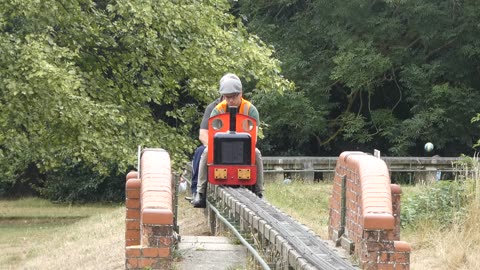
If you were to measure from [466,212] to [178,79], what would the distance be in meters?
10.8

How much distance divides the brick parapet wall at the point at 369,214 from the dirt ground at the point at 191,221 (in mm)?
3837

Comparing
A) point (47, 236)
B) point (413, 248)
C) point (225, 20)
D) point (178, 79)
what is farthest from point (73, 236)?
point (413, 248)

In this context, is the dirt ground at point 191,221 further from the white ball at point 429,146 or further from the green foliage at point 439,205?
the white ball at point 429,146

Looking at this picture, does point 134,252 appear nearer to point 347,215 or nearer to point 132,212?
point 132,212

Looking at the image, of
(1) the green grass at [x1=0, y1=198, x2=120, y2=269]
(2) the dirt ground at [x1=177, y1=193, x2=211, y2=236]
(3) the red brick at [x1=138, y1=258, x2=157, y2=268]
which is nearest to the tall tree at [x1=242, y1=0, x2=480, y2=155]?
(1) the green grass at [x1=0, y1=198, x2=120, y2=269]

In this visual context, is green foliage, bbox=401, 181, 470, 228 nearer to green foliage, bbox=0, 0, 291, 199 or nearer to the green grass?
the green grass

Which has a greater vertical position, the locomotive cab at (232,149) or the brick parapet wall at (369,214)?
the locomotive cab at (232,149)

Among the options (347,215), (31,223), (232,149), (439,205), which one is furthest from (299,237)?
(31,223)

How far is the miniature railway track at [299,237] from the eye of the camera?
25.8 feet

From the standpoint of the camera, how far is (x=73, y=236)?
781 inches

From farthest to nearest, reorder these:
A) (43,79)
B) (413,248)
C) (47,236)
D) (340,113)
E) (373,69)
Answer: (340,113) < (373,69) < (47,236) < (43,79) < (413,248)

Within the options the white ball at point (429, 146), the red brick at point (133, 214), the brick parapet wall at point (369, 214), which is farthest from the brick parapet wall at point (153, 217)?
the white ball at point (429, 146)

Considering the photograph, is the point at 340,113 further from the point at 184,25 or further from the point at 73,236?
the point at 73,236

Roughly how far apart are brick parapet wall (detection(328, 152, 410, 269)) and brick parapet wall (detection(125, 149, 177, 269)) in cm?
161
